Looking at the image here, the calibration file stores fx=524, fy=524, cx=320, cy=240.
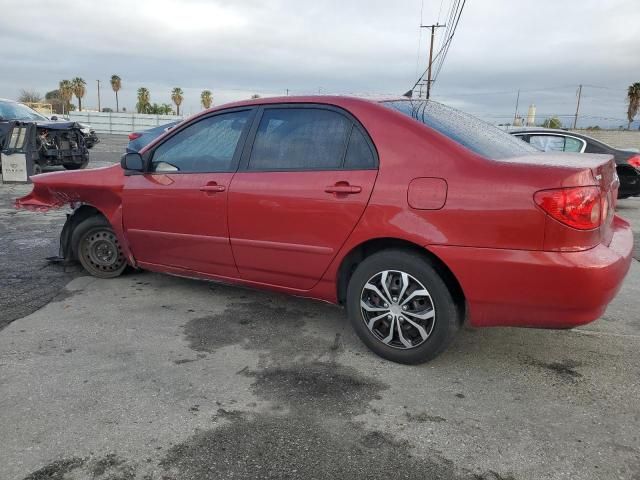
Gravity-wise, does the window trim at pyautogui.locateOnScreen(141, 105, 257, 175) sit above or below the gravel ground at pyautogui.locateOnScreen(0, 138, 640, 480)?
above

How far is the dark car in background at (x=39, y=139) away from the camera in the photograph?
11266mm

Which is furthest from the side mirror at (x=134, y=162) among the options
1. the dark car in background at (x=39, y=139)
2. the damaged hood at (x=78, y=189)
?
the dark car in background at (x=39, y=139)

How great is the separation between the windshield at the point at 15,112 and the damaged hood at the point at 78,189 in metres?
8.85

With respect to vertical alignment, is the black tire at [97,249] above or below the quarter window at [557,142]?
below

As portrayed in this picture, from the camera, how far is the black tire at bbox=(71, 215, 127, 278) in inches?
188

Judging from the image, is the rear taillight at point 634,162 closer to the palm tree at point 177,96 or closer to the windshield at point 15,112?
the windshield at point 15,112

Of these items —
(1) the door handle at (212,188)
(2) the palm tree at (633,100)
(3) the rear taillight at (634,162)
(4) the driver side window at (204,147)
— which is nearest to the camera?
(1) the door handle at (212,188)

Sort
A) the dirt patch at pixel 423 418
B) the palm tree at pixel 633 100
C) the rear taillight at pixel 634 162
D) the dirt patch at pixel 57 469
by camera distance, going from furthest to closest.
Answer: the palm tree at pixel 633 100 < the rear taillight at pixel 634 162 < the dirt patch at pixel 423 418 < the dirt patch at pixel 57 469

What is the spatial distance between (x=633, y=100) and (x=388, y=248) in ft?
170

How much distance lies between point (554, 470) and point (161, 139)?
3.48 metres

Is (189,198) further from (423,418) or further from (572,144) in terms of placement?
(572,144)

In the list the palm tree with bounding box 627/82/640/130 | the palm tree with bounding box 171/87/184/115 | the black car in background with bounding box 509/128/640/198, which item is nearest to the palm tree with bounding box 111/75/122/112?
the palm tree with bounding box 171/87/184/115

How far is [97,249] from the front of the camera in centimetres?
486

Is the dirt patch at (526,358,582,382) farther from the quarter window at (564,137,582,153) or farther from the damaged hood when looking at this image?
the quarter window at (564,137,582,153)
